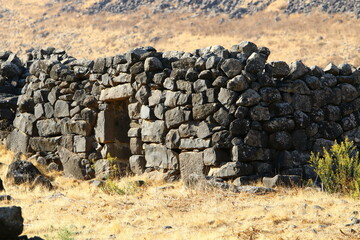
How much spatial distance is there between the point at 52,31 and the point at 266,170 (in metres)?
42.3

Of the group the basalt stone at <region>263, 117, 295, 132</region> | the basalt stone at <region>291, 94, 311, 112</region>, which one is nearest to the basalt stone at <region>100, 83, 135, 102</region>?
the basalt stone at <region>263, 117, 295, 132</region>

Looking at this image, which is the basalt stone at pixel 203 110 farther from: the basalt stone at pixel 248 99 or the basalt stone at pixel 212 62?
the basalt stone at pixel 212 62

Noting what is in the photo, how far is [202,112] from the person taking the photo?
1057 centimetres

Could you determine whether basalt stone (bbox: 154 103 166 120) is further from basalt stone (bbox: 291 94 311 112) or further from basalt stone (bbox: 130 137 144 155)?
basalt stone (bbox: 291 94 311 112)

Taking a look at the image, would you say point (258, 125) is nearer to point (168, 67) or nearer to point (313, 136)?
point (313, 136)

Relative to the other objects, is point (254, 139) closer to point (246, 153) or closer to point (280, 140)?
point (246, 153)

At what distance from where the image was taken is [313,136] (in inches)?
428

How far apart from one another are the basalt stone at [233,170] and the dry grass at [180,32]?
77.3ft

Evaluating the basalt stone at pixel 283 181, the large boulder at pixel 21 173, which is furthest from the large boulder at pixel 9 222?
the large boulder at pixel 21 173

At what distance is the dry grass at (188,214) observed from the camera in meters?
6.70

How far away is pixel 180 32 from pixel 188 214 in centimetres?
3731

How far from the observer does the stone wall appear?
10.4 meters

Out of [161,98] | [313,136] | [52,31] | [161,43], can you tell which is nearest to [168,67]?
[161,98]

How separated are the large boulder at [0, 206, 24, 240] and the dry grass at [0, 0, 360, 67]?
1154 inches
